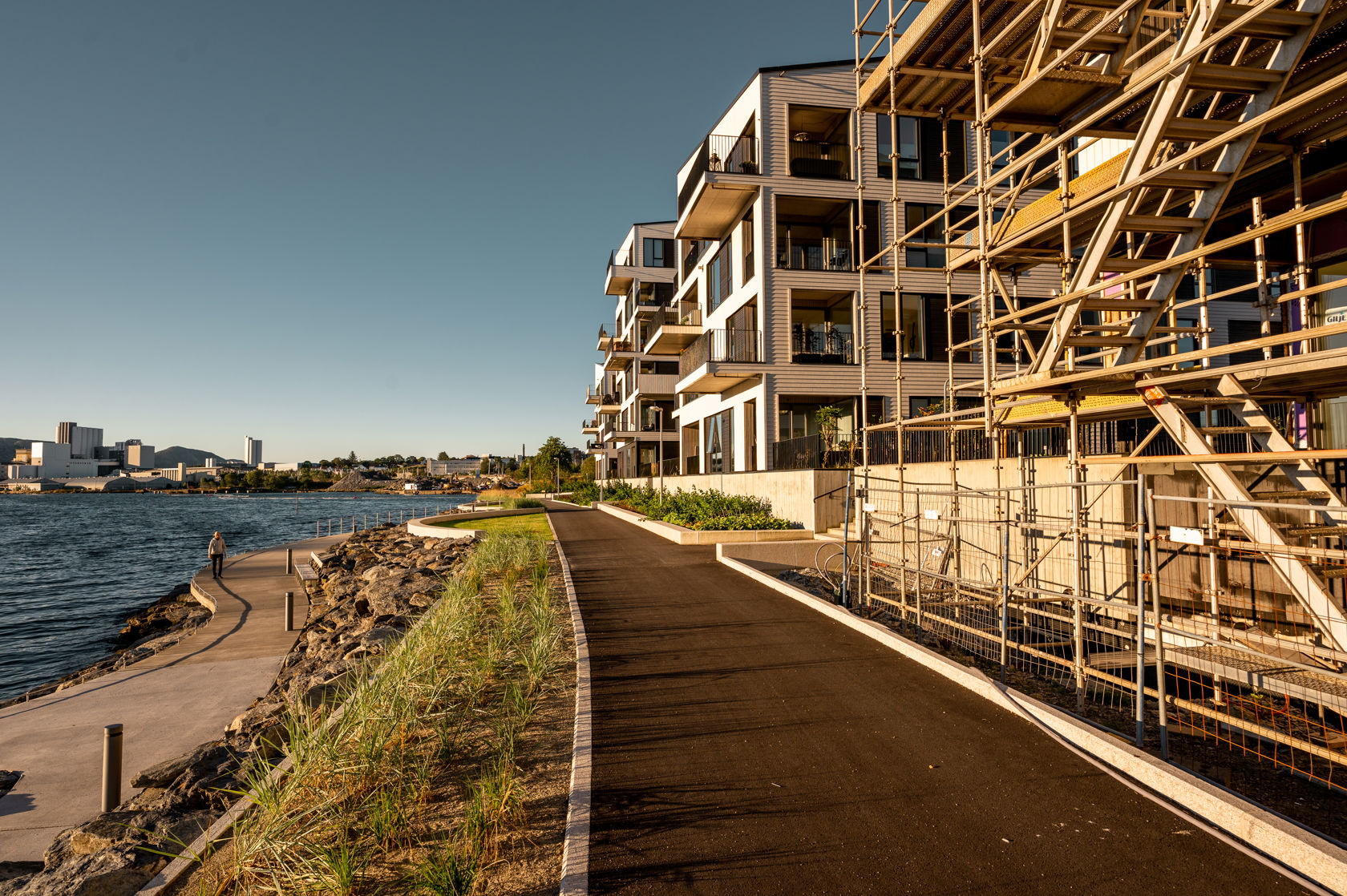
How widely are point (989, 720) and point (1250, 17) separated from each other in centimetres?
659

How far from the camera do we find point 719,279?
96.6ft

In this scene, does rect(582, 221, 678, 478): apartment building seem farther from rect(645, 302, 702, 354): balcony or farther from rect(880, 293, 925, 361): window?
rect(880, 293, 925, 361): window

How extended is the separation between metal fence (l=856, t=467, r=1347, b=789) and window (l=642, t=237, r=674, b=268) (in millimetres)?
39006

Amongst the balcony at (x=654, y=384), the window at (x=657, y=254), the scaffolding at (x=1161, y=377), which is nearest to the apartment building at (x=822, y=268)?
the scaffolding at (x=1161, y=377)

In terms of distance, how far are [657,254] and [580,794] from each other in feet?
154

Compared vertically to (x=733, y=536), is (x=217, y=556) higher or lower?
lower

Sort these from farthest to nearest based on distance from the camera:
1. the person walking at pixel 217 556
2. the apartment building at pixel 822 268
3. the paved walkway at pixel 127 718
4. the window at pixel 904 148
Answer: the window at pixel 904 148 < the apartment building at pixel 822 268 < the person walking at pixel 217 556 < the paved walkway at pixel 127 718

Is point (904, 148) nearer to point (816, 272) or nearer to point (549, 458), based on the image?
point (816, 272)

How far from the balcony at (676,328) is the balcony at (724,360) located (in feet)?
16.1

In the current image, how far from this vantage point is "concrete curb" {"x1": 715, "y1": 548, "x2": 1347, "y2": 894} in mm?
3600

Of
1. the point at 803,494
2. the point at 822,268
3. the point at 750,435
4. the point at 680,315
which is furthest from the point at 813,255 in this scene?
the point at 803,494

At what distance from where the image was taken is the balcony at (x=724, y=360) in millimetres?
23250

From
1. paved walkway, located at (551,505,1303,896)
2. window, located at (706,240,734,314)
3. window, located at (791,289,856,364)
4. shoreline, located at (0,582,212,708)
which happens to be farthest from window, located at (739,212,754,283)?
shoreline, located at (0,582,212,708)

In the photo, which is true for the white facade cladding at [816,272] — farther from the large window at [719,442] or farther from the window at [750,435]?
the large window at [719,442]
